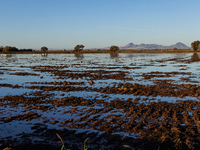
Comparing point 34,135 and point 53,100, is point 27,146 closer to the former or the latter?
point 34,135

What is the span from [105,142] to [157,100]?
21.4ft

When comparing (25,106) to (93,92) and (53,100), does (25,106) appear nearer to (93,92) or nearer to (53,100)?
(53,100)

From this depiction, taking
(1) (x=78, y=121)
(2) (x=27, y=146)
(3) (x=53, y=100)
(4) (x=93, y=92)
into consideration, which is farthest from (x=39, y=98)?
(2) (x=27, y=146)

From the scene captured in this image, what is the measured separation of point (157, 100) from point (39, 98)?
26.3ft

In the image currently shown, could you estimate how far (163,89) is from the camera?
1527 cm

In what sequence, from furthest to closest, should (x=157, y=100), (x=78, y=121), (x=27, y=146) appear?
1. (x=157, y=100)
2. (x=78, y=121)
3. (x=27, y=146)

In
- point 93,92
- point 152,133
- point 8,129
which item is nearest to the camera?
point 152,133

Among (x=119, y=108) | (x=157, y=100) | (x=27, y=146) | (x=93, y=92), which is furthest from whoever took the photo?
(x=93, y=92)

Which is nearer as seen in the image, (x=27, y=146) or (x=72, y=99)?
(x=27, y=146)

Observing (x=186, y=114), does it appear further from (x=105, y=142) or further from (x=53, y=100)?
(x=53, y=100)

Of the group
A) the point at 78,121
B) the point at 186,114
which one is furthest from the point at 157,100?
the point at 78,121

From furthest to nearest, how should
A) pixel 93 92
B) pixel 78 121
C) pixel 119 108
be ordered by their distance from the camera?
pixel 93 92
pixel 119 108
pixel 78 121

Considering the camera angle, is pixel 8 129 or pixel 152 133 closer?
pixel 152 133

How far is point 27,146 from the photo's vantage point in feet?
21.7
